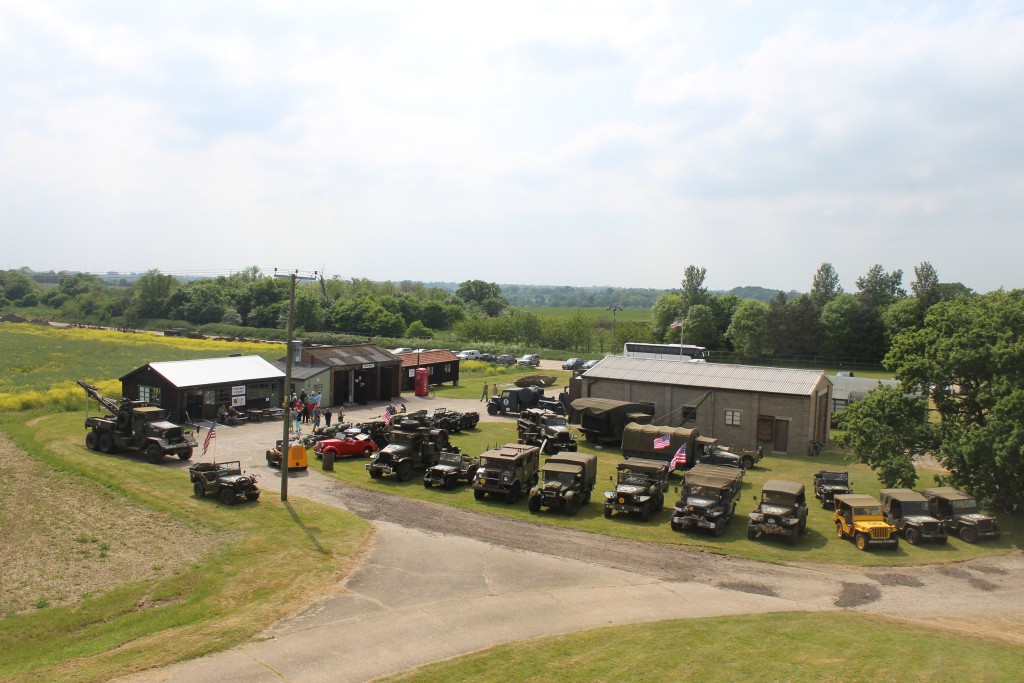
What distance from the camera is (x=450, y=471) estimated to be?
102ft

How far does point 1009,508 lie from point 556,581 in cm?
2087

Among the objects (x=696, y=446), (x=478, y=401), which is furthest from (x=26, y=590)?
(x=478, y=401)

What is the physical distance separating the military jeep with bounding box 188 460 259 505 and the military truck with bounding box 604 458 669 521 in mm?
14187

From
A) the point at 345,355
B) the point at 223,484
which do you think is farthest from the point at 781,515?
the point at 345,355

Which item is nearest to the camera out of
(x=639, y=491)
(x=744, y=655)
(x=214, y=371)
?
(x=744, y=655)

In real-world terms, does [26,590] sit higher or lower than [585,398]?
lower

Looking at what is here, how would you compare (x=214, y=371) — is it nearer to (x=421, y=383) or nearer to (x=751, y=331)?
(x=421, y=383)

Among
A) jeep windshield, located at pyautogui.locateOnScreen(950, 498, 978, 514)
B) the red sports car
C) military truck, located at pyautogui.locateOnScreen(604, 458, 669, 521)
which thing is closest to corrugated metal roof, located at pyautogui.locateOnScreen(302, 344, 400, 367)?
the red sports car

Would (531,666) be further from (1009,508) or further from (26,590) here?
(1009,508)

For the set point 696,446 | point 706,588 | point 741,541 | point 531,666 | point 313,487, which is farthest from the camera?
point 696,446

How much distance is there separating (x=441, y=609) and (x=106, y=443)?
2504cm

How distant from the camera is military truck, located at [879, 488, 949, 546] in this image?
25094 millimetres

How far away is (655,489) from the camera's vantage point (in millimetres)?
28312

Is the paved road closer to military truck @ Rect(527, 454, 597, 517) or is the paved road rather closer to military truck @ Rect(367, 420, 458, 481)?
military truck @ Rect(527, 454, 597, 517)
